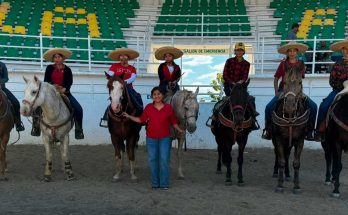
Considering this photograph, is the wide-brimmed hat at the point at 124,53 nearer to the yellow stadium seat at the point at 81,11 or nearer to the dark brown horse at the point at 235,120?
the dark brown horse at the point at 235,120

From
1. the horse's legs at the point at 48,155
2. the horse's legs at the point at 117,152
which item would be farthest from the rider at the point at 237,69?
the horse's legs at the point at 48,155

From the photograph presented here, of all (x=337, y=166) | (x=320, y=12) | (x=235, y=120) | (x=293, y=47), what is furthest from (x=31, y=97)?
(x=320, y=12)

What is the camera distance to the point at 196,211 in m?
5.84

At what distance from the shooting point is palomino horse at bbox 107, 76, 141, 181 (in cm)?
692

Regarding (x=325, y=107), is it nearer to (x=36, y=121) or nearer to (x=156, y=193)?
(x=156, y=193)

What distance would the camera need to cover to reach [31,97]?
269 inches

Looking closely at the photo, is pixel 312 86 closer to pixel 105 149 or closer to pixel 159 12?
pixel 105 149

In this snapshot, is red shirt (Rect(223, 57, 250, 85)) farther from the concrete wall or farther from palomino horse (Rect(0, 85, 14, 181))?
palomino horse (Rect(0, 85, 14, 181))

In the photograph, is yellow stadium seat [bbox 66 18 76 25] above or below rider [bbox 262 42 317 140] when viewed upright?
above

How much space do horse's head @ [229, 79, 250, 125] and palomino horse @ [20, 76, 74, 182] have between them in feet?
9.98

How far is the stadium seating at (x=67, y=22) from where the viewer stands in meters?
16.0

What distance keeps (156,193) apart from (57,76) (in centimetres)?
302

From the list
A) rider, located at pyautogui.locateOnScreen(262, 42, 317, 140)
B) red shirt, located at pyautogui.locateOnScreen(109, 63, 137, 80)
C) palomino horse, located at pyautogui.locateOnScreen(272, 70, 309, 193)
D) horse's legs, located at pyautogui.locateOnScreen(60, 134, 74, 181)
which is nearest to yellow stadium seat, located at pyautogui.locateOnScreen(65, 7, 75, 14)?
red shirt, located at pyautogui.locateOnScreen(109, 63, 137, 80)

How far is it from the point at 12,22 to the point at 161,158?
1332cm
